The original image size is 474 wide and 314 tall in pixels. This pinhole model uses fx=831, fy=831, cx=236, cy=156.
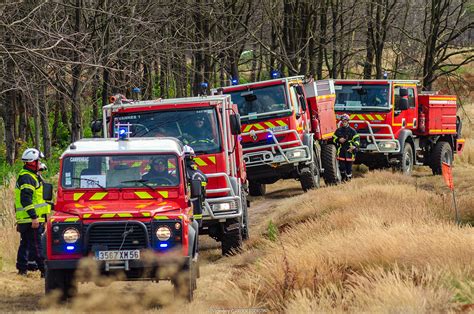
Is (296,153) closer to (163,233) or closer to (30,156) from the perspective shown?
(30,156)

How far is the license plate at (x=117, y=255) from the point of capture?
894 cm

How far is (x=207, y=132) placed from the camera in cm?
1305

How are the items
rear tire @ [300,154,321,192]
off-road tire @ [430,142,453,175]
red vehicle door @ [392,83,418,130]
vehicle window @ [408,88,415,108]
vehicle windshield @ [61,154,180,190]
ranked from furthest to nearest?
1. off-road tire @ [430,142,453,175]
2. vehicle window @ [408,88,415,108]
3. red vehicle door @ [392,83,418,130]
4. rear tire @ [300,154,321,192]
5. vehicle windshield @ [61,154,180,190]

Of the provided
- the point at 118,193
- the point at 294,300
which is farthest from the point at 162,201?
the point at 294,300

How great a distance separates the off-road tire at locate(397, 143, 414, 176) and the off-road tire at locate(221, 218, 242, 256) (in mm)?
11553

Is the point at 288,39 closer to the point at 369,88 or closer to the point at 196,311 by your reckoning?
the point at 369,88

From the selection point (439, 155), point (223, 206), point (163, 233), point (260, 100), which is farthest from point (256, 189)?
point (163, 233)

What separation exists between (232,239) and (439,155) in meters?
14.1

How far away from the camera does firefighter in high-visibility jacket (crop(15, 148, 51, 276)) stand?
37.4 feet

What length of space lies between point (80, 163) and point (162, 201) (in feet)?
3.58

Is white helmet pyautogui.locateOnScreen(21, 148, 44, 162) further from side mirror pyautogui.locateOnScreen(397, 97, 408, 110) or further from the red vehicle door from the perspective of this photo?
the red vehicle door

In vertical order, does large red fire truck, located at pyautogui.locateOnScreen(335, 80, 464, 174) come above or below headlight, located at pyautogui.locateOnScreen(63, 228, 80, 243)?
above

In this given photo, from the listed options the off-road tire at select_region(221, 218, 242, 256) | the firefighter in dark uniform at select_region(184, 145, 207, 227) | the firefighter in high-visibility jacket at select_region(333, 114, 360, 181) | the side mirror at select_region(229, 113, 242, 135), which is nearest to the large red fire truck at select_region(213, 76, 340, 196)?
the firefighter in high-visibility jacket at select_region(333, 114, 360, 181)

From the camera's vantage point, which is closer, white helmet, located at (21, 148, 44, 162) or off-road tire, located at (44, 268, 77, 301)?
off-road tire, located at (44, 268, 77, 301)
